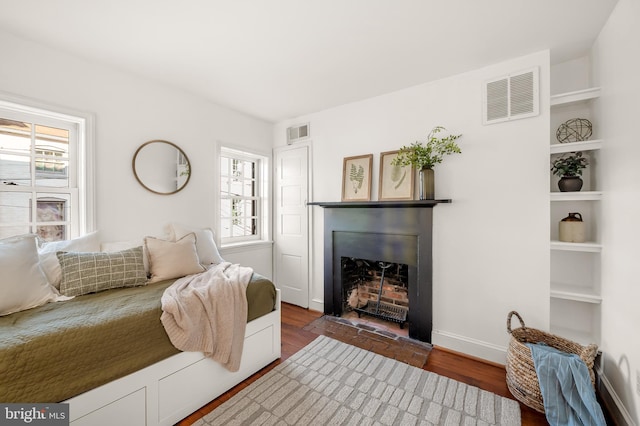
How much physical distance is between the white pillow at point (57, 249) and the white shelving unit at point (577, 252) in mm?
3610

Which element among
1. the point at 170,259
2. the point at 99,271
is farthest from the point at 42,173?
the point at 170,259

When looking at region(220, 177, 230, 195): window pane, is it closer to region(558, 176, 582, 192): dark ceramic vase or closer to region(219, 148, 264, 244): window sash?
region(219, 148, 264, 244): window sash

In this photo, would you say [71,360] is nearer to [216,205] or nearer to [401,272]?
[216,205]

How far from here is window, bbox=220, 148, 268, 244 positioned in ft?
11.3

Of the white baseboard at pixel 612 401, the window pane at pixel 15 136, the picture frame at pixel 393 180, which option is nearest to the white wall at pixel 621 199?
the white baseboard at pixel 612 401

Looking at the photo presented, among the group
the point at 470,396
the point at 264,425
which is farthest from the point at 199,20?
the point at 470,396

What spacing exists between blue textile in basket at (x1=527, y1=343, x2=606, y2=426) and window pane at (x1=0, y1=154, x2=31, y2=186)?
3.84 meters

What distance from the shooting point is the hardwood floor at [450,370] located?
5.62 feet

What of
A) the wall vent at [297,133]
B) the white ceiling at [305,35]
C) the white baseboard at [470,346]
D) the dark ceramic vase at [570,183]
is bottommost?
the white baseboard at [470,346]

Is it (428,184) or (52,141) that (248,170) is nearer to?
(52,141)

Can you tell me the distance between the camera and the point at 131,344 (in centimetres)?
144

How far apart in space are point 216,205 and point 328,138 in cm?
157

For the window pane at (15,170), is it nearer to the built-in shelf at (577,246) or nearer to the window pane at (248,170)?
the window pane at (248,170)

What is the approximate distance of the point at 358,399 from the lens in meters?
1.82
